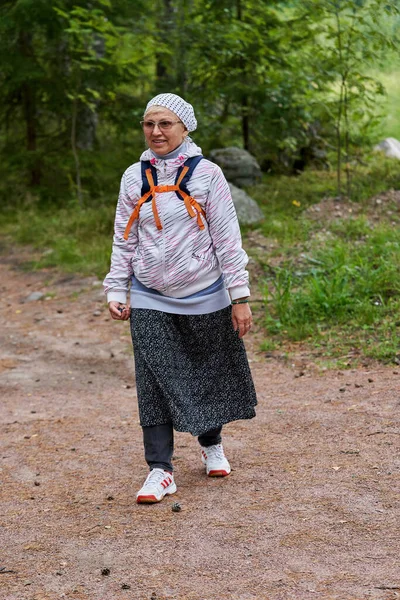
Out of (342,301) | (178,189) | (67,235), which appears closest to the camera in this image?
(178,189)

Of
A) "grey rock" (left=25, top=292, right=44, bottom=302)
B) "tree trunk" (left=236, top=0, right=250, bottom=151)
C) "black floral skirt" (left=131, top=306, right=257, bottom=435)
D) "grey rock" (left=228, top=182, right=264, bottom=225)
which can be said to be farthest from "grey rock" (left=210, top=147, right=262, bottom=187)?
"black floral skirt" (left=131, top=306, right=257, bottom=435)

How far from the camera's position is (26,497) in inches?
171

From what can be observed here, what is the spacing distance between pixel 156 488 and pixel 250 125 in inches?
402

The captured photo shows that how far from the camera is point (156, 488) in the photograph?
4094 mm

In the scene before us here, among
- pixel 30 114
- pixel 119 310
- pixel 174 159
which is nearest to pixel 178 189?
pixel 174 159

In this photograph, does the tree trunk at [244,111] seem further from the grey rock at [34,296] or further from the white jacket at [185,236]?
the white jacket at [185,236]

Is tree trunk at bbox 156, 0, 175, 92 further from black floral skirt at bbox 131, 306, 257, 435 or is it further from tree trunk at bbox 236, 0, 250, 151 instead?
black floral skirt at bbox 131, 306, 257, 435

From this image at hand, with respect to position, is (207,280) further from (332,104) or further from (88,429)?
(332,104)

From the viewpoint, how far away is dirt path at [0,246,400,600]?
321 centimetres

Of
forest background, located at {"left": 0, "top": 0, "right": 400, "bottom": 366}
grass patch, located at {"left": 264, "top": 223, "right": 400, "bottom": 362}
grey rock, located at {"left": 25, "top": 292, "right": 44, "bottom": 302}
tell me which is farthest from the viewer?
grey rock, located at {"left": 25, "top": 292, "right": 44, "bottom": 302}

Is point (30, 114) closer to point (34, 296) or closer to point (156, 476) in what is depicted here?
point (34, 296)

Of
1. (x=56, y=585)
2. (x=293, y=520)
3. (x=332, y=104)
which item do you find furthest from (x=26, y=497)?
(x=332, y=104)

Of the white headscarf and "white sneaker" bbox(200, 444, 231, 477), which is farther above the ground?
the white headscarf

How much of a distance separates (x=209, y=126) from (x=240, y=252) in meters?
9.02
